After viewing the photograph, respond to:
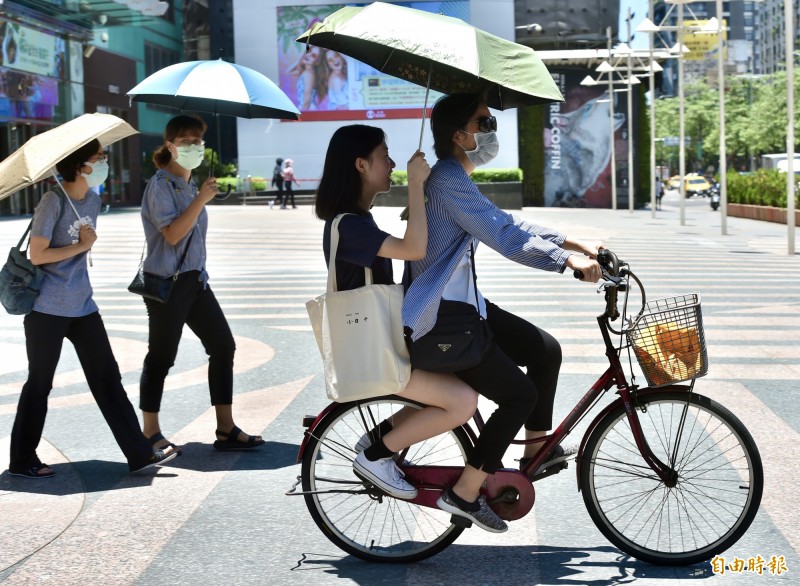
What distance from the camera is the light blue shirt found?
21.6 ft

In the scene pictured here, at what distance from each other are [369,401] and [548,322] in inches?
311

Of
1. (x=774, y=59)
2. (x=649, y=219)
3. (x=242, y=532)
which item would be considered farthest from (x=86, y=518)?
(x=774, y=59)

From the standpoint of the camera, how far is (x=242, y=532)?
5227 mm

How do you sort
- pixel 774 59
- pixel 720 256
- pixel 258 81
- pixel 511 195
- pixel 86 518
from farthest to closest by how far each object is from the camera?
pixel 774 59 < pixel 511 195 < pixel 720 256 < pixel 258 81 < pixel 86 518

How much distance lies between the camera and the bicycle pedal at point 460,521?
15.2 feet

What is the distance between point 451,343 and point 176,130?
2755mm

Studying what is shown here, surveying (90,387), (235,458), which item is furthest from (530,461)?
(90,387)

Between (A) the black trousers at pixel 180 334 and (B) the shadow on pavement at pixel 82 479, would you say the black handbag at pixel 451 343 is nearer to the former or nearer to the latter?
(B) the shadow on pavement at pixel 82 479

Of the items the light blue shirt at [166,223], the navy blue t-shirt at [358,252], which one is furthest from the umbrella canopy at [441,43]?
the light blue shirt at [166,223]

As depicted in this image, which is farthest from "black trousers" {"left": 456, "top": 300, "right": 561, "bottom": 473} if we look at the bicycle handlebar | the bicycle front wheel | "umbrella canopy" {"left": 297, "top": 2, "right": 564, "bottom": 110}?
"umbrella canopy" {"left": 297, "top": 2, "right": 564, "bottom": 110}

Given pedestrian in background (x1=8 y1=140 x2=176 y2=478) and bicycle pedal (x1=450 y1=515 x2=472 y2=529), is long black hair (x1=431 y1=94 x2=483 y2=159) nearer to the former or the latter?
bicycle pedal (x1=450 y1=515 x2=472 y2=529)

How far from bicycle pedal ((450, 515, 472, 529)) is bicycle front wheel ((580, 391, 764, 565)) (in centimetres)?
47

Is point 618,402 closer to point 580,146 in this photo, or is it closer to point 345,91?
point 345,91

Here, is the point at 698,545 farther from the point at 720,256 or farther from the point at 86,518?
the point at 720,256
